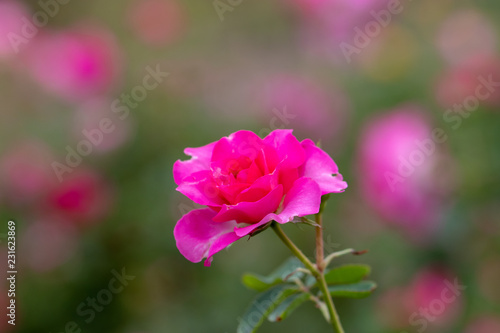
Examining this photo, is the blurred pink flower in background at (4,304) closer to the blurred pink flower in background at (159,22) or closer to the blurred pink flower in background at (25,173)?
the blurred pink flower in background at (25,173)

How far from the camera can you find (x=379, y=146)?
1.28 m

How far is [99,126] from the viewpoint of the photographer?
58.6 inches

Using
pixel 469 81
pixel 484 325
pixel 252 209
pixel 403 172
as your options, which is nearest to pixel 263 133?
pixel 403 172

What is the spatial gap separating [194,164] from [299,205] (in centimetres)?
13

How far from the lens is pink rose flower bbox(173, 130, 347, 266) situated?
439 millimetres

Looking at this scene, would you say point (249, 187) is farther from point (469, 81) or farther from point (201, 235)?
point (469, 81)

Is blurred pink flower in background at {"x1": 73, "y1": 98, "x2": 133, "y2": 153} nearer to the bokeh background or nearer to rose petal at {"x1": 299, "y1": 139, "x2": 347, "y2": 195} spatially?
the bokeh background

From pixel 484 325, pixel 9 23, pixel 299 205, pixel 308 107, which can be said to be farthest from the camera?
pixel 9 23

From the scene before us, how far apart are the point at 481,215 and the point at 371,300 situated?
0.98 feet

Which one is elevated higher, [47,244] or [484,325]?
[47,244]

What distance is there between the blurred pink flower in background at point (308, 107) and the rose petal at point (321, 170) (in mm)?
1062

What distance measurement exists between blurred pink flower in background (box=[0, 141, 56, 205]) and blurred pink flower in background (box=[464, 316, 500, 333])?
3.15 ft

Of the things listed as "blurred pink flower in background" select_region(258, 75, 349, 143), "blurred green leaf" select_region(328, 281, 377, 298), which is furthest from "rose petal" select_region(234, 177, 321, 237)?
"blurred pink flower in background" select_region(258, 75, 349, 143)

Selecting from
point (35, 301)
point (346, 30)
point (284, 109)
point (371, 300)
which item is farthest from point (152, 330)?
point (346, 30)
